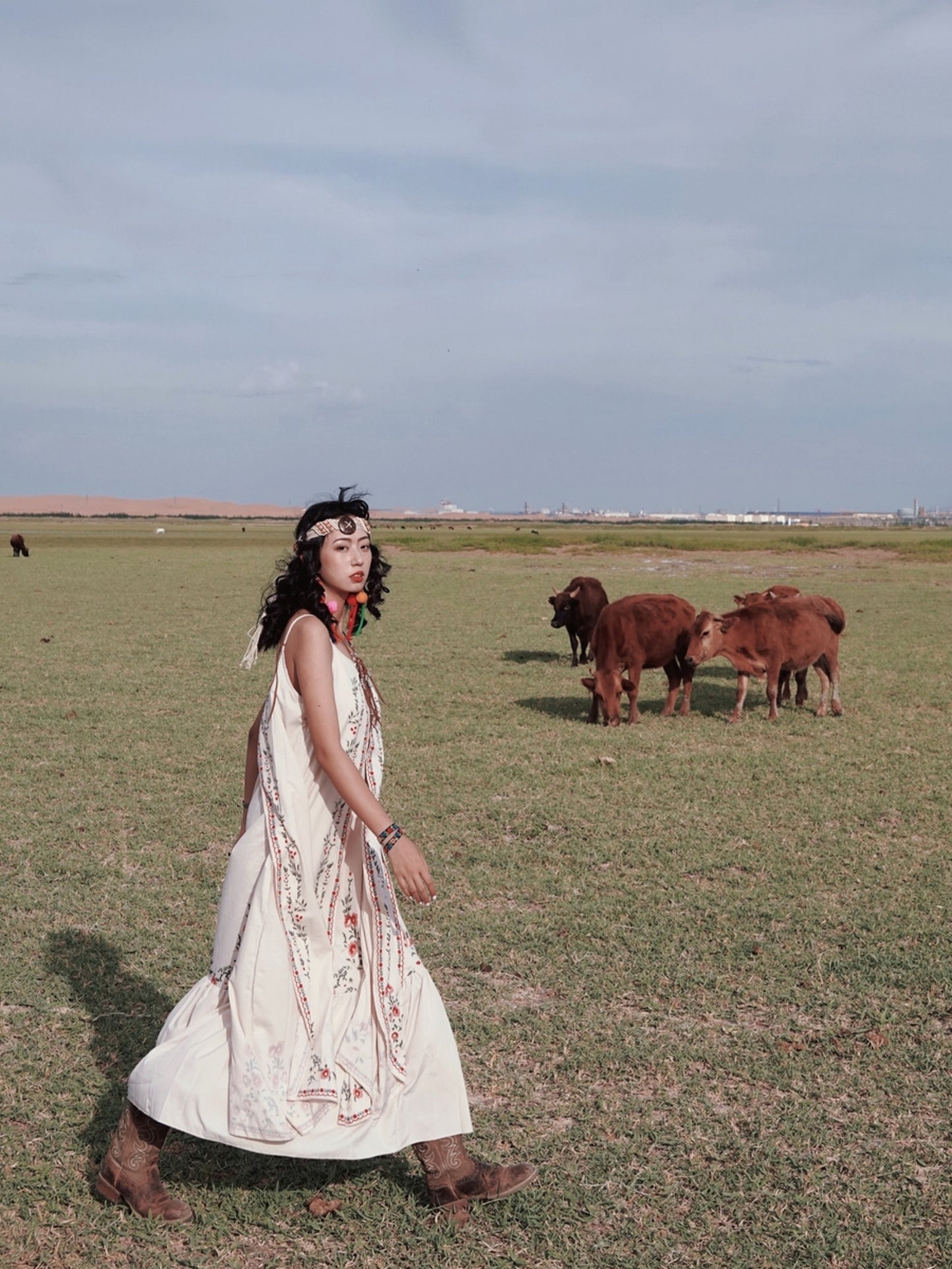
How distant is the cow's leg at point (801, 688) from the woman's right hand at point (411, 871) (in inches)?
410

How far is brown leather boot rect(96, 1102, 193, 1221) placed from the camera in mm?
3551

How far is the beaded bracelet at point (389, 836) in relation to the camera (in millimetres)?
3326

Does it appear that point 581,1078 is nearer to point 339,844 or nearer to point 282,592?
point 339,844

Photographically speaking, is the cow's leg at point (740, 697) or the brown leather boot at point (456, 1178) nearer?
the brown leather boot at point (456, 1178)

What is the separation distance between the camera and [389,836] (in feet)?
11.0

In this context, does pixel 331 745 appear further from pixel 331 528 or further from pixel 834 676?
pixel 834 676

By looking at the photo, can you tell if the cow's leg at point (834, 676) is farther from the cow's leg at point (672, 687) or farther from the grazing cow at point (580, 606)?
the grazing cow at point (580, 606)

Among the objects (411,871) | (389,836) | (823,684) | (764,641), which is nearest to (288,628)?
(389,836)

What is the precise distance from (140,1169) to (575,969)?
2.49 metres

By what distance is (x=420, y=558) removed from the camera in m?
49.9

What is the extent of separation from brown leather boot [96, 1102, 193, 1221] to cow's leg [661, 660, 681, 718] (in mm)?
9377

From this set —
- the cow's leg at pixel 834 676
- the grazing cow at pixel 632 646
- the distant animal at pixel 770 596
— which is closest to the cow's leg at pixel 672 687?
the grazing cow at pixel 632 646

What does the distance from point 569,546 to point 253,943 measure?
55.9 meters

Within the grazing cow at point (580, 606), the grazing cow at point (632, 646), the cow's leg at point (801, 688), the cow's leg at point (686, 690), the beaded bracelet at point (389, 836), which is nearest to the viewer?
the beaded bracelet at point (389, 836)
